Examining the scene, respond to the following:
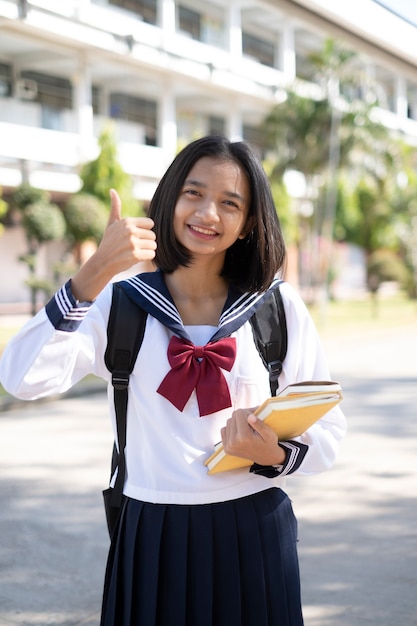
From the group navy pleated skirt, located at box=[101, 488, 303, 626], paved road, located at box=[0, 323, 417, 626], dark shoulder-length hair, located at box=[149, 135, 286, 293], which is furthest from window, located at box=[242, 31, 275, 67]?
navy pleated skirt, located at box=[101, 488, 303, 626]

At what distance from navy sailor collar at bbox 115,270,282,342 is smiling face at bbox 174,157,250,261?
115 mm

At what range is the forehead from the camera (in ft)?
6.57

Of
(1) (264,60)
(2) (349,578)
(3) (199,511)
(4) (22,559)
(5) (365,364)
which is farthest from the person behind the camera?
(1) (264,60)

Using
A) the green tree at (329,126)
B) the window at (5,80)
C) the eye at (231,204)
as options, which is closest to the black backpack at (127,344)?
the eye at (231,204)

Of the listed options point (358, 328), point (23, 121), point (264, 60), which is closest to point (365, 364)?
point (358, 328)

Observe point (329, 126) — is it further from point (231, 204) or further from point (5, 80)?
point (231, 204)

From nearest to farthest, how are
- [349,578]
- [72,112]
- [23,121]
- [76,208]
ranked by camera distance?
[349,578], [76,208], [23,121], [72,112]

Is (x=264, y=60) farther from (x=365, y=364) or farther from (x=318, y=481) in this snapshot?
(x=318, y=481)

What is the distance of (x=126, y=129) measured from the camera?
26688 mm

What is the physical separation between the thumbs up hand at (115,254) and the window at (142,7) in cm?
2557

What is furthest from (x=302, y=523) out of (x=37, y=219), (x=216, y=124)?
(x=216, y=124)

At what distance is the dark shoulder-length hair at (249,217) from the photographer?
202 centimetres

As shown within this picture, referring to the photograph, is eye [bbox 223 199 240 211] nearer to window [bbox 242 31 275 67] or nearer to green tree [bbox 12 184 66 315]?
green tree [bbox 12 184 66 315]

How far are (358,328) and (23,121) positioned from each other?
33.1 feet
